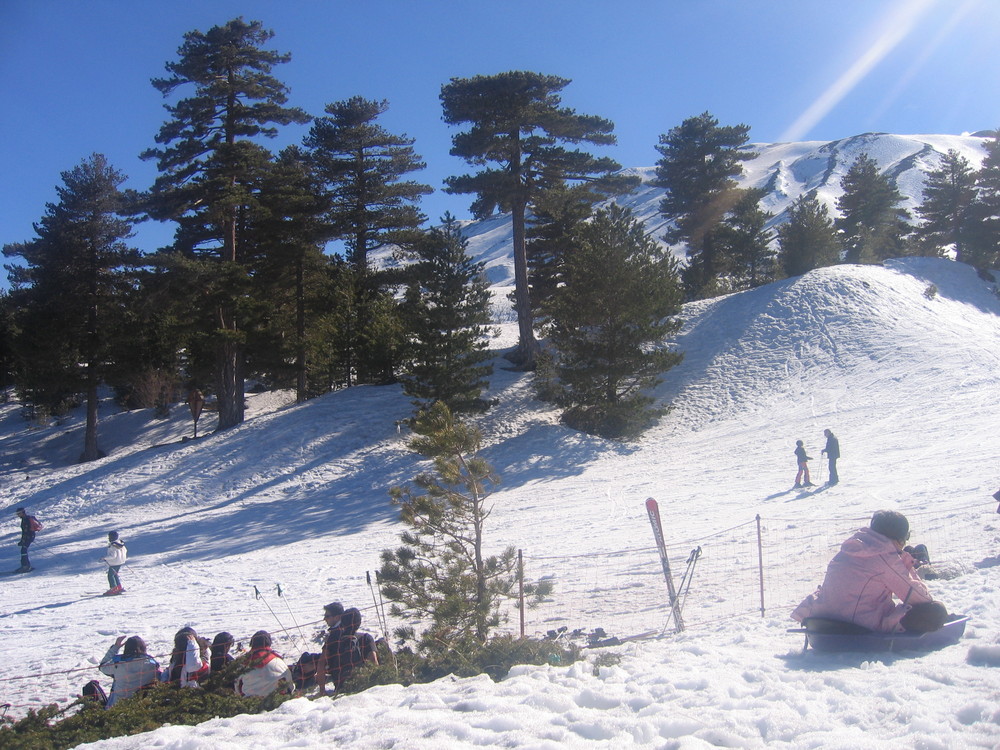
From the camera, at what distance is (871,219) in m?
44.0

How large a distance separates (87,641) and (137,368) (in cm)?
2550

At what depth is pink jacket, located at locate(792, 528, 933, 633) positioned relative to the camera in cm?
506

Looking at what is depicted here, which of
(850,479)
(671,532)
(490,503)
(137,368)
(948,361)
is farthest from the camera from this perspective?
(137,368)

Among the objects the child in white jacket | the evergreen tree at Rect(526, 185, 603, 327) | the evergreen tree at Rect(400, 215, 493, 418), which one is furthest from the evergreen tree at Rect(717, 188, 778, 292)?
the child in white jacket

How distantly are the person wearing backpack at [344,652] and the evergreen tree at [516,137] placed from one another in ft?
68.9

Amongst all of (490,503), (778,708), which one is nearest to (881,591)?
(778,708)

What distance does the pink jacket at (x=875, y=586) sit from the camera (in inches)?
199

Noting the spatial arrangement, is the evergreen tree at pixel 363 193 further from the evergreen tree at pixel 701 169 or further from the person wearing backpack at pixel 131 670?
the person wearing backpack at pixel 131 670

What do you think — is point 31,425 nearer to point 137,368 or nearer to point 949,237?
point 137,368

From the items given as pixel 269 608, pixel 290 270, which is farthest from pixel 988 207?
pixel 269 608

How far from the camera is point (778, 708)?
4.23 m

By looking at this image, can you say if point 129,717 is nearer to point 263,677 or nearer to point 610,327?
point 263,677

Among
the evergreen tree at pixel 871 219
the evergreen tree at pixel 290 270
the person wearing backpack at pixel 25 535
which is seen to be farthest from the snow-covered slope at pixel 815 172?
the person wearing backpack at pixel 25 535

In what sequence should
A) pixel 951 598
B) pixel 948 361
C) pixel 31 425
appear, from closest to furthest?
A: pixel 951 598 < pixel 948 361 < pixel 31 425
